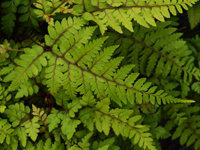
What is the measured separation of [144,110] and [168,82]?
1.66ft

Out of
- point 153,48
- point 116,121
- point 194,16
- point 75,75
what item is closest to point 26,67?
point 75,75

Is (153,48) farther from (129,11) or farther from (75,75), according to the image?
(75,75)

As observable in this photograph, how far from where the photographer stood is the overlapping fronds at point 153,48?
1.97 metres

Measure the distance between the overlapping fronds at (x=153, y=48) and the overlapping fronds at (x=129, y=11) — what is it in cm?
39

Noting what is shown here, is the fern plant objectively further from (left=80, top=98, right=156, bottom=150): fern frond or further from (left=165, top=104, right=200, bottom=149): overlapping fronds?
(left=165, top=104, right=200, bottom=149): overlapping fronds

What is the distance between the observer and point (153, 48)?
6.56ft

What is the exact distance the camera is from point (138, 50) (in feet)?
6.54

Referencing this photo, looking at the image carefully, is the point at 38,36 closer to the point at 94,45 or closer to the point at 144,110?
the point at 94,45

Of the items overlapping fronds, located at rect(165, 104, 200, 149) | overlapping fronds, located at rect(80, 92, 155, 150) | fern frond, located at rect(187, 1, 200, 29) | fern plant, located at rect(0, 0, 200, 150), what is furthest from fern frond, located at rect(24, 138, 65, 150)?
fern frond, located at rect(187, 1, 200, 29)

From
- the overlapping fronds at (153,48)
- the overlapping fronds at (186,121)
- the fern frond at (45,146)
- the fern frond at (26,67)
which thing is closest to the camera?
the fern frond at (26,67)

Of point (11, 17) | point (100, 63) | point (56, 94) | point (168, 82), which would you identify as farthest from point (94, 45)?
point (168, 82)

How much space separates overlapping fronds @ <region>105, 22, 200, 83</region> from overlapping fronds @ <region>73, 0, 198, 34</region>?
0.39 metres

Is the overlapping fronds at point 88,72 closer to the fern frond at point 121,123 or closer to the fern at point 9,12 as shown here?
the fern frond at point 121,123

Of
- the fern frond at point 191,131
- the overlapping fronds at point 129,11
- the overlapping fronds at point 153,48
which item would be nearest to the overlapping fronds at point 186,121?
the fern frond at point 191,131
